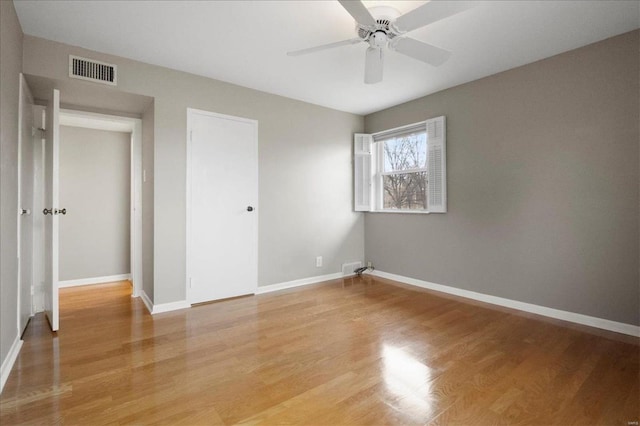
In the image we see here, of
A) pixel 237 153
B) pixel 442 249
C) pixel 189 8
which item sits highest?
pixel 189 8

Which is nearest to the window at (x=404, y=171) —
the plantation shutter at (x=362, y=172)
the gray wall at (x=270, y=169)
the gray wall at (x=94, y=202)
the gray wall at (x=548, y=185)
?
the plantation shutter at (x=362, y=172)

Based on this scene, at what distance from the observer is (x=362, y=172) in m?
4.55

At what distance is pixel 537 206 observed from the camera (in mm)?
2916

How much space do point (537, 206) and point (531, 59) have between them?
1.39m

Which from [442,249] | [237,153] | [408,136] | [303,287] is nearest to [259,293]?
[303,287]

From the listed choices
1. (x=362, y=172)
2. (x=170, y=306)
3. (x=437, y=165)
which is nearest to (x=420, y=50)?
(x=437, y=165)

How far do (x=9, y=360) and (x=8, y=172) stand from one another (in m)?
1.20

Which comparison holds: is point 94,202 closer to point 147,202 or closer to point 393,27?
point 147,202

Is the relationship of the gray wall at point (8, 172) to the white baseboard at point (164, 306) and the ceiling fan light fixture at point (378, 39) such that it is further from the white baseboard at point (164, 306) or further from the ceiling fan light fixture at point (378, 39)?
the ceiling fan light fixture at point (378, 39)

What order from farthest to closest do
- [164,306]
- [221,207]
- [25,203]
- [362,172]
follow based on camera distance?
1. [362,172]
2. [221,207]
3. [164,306]
4. [25,203]

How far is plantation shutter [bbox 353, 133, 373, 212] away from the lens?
14.9 ft

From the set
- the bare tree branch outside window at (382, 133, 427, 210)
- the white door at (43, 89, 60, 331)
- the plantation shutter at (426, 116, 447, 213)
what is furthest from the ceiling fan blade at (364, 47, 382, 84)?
the white door at (43, 89, 60, 331)

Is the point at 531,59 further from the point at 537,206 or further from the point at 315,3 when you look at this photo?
the point at 315,3

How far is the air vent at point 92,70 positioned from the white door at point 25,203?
364 mm
